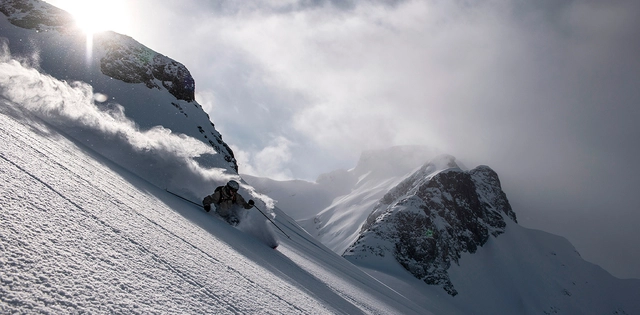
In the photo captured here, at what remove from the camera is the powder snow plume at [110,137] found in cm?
888

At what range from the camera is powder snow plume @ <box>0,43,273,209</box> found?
8.88 metres

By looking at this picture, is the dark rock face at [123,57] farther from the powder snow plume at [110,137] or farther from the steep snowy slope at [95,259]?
the steep snowy slope at [95,259]

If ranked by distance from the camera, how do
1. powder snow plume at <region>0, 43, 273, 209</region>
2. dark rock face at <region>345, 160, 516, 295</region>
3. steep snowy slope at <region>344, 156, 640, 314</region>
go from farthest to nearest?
dark rock face at <region>345, 160, 516, 295</region>
steep snowy slope at <region>344, 156, 640, 314</region>
powder snow plume at <region>0, 43, 273, 209</region>

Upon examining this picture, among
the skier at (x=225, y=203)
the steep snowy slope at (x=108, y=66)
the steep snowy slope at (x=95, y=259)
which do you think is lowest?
the steep snowy slope at (x=95, y=259)

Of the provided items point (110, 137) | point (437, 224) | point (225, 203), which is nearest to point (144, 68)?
point (110, 137)

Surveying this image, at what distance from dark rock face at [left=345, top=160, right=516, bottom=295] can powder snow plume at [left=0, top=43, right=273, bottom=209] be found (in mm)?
85001

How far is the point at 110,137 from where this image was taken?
33.7 ft

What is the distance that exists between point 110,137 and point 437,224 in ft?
394

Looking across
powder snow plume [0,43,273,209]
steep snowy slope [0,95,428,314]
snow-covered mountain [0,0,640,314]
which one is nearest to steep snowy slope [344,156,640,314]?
snow-covered mountain [0,0,640,314]

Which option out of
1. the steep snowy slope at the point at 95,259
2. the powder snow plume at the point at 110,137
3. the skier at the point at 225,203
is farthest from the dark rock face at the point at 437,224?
the steep snowy slope at the point at 95,259

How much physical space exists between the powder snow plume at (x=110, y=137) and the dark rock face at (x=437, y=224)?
8500cm

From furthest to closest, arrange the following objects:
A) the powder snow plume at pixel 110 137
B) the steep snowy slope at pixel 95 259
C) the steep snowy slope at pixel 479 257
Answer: the steep snowy slope at pixel 479 257
the powder snow plume at pixel 110 137
the steep snowy slope at pixel 95 259

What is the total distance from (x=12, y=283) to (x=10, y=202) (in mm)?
1057

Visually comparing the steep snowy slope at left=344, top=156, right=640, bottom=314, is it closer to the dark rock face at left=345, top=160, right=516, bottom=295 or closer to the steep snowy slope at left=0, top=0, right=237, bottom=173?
the dark rock face at left=345, top=160, right=516, bottom=295
